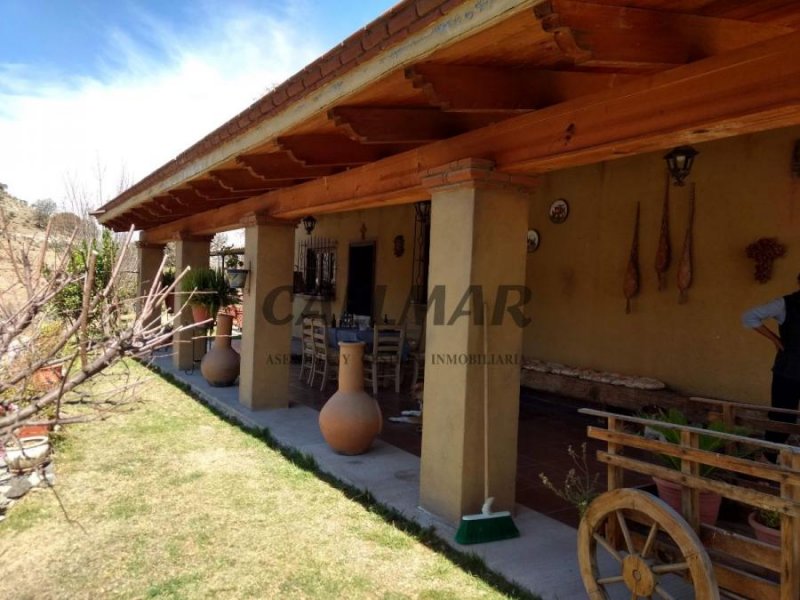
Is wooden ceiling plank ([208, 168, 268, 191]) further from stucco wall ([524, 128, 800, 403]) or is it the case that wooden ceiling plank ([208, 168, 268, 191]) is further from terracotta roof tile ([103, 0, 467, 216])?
stucco wall ([524, 128, 800, 403])

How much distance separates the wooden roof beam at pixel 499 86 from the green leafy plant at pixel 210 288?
18.4 feet

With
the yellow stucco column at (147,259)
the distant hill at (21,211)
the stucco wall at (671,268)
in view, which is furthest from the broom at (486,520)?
the distant hill at (21,211)

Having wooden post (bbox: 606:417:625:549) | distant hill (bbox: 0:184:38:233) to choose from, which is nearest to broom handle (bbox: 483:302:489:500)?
wooden post (bbox: 606:417:625:549)

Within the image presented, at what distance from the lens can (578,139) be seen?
112 inches

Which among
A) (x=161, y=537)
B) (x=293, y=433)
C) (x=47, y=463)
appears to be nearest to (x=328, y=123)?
(x=161, y=537)

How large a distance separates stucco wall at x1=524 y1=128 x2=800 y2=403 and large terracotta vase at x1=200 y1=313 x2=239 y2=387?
157 inches

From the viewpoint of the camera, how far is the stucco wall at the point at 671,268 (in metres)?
5.24

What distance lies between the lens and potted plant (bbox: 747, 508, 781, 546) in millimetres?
2117

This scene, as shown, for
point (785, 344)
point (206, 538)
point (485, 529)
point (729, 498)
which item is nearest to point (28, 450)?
point (206, 538)

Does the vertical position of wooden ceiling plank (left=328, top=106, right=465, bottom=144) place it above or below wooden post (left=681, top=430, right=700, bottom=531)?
above

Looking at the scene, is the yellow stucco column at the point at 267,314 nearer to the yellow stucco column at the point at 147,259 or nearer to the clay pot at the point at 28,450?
the clay pot at the point at 28,450

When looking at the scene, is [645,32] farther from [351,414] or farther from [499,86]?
[351,414]

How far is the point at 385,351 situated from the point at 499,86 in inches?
198

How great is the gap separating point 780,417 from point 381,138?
3.52 metres
